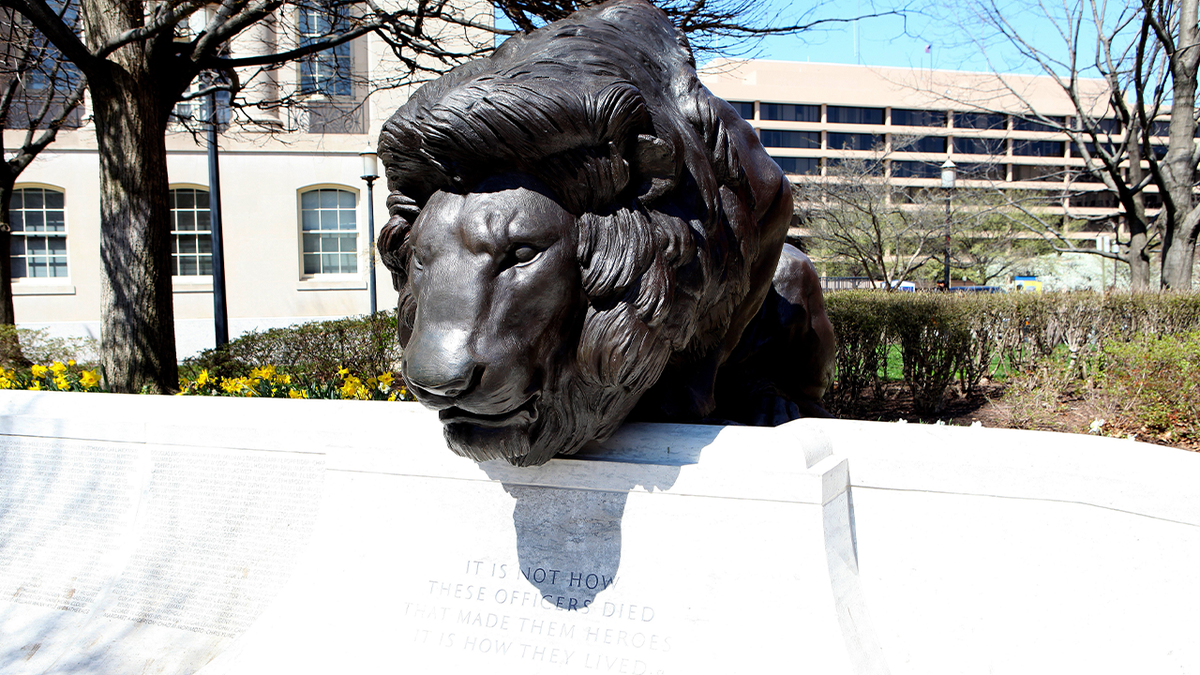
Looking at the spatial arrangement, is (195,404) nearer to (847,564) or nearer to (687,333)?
(687,333)

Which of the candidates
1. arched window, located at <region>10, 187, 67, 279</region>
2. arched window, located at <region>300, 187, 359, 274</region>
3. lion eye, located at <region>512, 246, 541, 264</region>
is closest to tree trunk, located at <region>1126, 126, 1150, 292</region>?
lion eye, located at <region>512, 246, 541, 264</region>

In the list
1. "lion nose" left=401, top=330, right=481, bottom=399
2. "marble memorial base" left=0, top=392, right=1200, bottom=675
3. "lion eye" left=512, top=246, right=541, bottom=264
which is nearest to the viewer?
"lion nose" left=401, top=330, right=481, bottom=399

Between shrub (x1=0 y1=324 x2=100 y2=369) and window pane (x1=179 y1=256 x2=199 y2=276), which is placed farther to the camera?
window pane (x1=179 y1=256 x2=199 y2=276)

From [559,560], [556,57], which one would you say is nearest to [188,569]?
[559,560]

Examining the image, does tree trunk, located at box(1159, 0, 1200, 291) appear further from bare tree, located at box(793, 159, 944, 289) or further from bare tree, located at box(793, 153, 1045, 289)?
bare tree, located at box(793, 159, 944, 289)

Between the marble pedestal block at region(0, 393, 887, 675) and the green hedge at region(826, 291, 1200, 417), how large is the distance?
595cm

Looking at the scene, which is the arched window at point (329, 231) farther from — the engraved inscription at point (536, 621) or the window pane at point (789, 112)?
the window pane at point (789, 112)

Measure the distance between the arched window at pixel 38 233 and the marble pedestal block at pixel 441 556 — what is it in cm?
2198

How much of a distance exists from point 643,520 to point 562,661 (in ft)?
1.42

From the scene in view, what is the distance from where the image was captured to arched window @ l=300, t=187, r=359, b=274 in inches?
808

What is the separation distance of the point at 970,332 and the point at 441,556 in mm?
7427

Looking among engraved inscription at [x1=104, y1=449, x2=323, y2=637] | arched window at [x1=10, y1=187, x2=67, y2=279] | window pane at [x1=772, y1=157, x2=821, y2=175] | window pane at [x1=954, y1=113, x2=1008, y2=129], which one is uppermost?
window pane at [x1=772, y1=157, x2=821, y2=175]

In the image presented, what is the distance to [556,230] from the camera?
1814 mm

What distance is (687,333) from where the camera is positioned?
2078 mm
